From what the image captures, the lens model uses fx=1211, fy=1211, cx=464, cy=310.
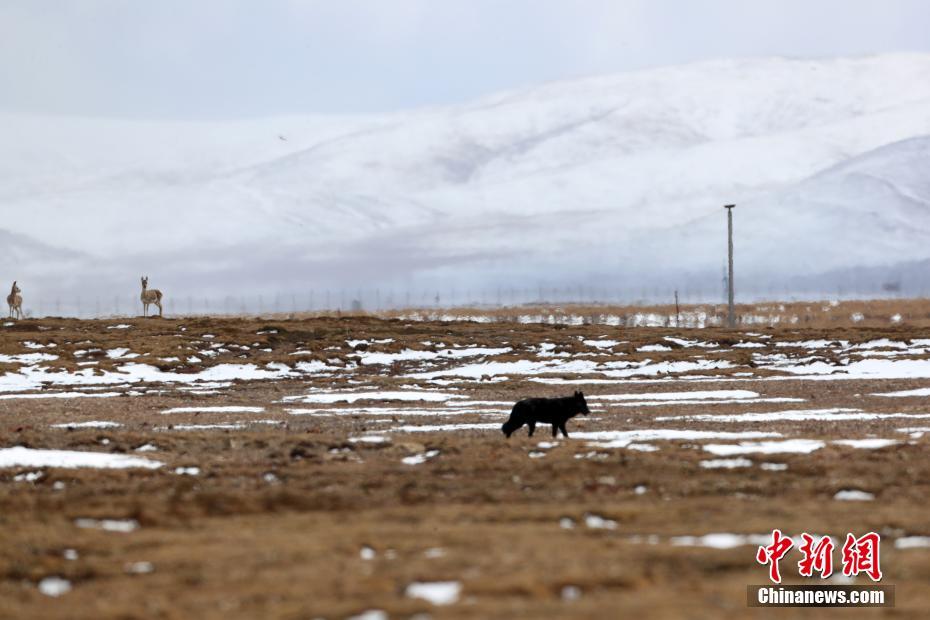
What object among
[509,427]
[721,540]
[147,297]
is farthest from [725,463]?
[147,297]

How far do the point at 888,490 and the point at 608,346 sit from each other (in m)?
50.9

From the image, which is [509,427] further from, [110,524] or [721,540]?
[721,540]

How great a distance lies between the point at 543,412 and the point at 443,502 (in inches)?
367

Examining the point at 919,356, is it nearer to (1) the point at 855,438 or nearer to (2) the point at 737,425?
(2) the point at 737,425

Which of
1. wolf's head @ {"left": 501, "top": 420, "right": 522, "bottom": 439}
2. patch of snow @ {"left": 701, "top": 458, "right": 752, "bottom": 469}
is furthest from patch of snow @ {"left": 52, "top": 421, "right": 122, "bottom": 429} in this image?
patch of snow @ {"left": 701, "top": 458, "right": 752, "bottom": 469}

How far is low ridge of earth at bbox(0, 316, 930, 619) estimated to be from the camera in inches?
431

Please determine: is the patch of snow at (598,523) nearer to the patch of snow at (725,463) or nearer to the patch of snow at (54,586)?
the patch of snow at (725,463)

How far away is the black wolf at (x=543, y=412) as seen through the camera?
2500cm

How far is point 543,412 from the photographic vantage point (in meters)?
25.2

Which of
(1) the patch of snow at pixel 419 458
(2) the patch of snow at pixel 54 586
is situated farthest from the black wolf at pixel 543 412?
(2) the patch of snow at pixel 54 586

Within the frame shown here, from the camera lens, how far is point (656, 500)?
16.2 m

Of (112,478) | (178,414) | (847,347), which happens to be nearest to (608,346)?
(847,347)

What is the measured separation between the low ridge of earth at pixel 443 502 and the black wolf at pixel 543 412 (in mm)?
438

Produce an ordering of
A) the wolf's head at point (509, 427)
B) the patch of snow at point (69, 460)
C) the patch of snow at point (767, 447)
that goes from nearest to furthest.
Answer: the patch of snow at point (69, 460) < the patch of snow at point (767, 447) < the wolf's head at point (509, 427)
